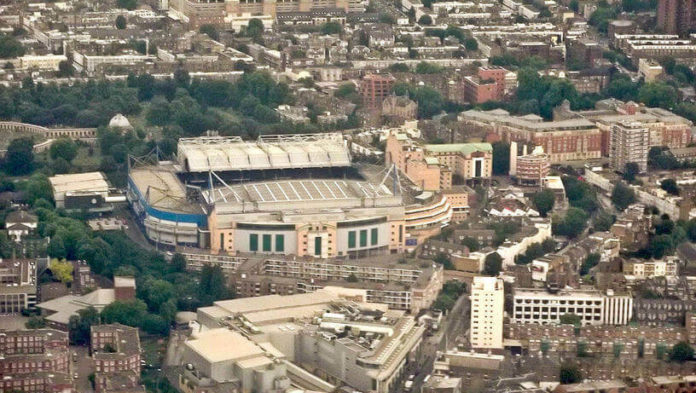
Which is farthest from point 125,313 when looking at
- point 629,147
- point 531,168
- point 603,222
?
point 629,147

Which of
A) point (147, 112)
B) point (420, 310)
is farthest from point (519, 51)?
point (420, 310)

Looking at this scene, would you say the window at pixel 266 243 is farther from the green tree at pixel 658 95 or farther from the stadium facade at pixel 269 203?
the green tree at pixel 658 95

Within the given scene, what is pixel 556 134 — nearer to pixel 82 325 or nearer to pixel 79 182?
pixel 79 182

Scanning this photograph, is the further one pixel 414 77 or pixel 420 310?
pixel 414 77

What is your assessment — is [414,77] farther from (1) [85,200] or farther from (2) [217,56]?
(1) [85,200]

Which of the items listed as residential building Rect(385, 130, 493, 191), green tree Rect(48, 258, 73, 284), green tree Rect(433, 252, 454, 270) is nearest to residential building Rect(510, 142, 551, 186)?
residential building Rect(385, 130, 493, 191)

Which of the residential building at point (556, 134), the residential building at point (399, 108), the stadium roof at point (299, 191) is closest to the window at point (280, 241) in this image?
the stadium roof at point (299, 191)
